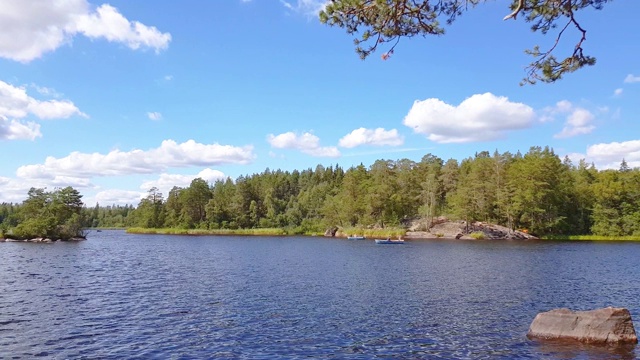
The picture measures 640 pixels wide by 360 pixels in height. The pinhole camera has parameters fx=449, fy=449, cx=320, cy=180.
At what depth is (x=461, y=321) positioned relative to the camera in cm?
2633

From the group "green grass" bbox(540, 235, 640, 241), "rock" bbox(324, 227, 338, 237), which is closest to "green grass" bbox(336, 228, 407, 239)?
"rock" bbox(324, 227, 338, 237)

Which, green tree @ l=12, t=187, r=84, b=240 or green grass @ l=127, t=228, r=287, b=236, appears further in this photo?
green grass @ l=127, t=228, r=287, b=236

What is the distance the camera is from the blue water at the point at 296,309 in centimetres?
2069

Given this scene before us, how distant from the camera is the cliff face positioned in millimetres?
126250

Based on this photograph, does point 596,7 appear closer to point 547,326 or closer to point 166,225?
point 547,326

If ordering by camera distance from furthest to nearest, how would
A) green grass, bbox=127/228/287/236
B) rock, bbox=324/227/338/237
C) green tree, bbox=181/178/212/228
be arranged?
green tree, bbox=181/178/212/228 < green grass, bbox=127/228/287/236 < rock, bbox=324/227/338/237

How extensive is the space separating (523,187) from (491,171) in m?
14.2

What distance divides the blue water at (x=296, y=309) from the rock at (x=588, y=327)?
0.95 meters

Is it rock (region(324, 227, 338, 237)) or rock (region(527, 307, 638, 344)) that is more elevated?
rock (region(324, 227, 338, 237))

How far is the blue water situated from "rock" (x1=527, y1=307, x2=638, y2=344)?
3.11ft

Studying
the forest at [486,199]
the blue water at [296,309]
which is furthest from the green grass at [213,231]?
the blue water at [296,309]

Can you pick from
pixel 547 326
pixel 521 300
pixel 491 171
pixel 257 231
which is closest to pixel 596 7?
pixel 547 326

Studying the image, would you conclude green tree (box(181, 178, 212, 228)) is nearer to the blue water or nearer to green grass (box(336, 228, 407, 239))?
green grass (box(336, 228, 407, 239))

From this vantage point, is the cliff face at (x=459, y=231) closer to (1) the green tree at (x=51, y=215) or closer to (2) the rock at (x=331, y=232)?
(2) the rock at (x=331, y=232)
